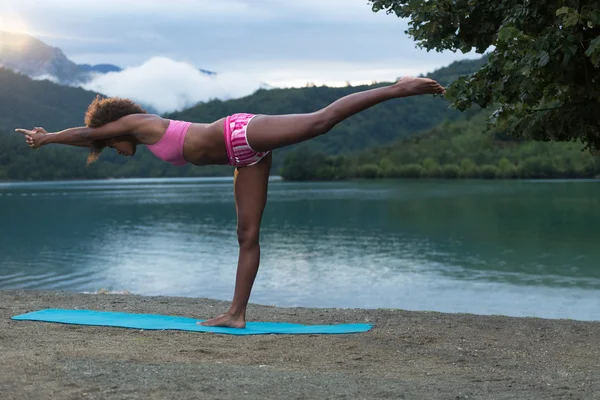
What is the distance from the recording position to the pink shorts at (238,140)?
7848mm

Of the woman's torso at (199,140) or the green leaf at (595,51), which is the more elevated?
the green leaf at (595,51)

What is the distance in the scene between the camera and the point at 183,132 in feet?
26.3

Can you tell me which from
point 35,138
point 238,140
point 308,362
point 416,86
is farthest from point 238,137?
point 308,362

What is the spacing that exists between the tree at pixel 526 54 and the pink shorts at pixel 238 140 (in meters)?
2.74

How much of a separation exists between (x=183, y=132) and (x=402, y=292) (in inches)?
620

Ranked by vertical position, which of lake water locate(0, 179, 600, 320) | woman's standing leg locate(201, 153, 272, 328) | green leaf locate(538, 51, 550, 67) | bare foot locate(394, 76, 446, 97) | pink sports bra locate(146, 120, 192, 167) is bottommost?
lake water locate(0, 179, 600, 320)

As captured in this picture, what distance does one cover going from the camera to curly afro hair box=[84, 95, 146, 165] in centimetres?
813

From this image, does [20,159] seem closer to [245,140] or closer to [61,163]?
[61,163]

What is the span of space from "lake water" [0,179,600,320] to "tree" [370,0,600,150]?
360 inches

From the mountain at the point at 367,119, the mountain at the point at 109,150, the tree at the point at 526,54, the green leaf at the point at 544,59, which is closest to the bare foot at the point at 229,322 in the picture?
the tree at the point at 526,54

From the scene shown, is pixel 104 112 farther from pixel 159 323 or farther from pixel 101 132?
pixel 159 323

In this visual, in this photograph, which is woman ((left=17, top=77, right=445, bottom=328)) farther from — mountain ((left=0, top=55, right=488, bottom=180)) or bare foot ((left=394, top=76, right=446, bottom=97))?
mountain ((left=0, top=55, right=488, bottom=180))

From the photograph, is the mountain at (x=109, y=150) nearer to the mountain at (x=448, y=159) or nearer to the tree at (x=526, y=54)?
the mountain at (x=448, y=159)

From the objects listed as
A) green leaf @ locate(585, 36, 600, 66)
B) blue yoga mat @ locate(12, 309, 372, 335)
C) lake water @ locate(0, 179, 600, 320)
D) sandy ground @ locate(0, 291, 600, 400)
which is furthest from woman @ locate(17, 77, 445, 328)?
lake water @ locate(0, 179, 600, 320)
